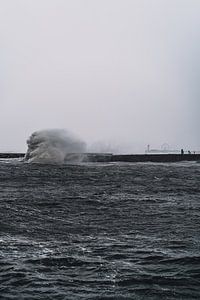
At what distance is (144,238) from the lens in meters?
15.4

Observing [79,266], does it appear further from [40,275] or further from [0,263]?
[0,263]

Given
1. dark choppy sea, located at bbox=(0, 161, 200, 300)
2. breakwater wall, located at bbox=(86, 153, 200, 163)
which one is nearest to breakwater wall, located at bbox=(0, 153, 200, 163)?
breakwater wall, located at bbox=(86, 153, 200, 163)

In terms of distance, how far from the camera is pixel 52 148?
86375 millimetres

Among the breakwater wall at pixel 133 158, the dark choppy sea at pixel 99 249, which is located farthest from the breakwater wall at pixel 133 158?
the dark choppy sea at pixel 99 249

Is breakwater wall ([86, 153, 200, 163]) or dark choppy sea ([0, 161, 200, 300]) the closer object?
dark choppy sea ([0, 161, 200, 300])

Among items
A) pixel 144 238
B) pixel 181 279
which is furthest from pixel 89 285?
pixel 144 238

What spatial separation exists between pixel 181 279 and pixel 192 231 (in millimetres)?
5770

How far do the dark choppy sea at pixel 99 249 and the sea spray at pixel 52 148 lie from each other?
58.2 m

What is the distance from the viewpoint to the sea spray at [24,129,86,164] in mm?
84125

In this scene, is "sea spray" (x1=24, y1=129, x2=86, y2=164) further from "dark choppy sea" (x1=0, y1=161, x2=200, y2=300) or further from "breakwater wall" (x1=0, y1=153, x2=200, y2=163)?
"dark choppy sea" (x1=0, y1=161, x2=200, y2=300)

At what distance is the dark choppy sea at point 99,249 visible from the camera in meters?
10.3

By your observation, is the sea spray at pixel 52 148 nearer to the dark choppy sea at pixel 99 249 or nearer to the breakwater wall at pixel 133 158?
the breakwater wall at pixel 133 158

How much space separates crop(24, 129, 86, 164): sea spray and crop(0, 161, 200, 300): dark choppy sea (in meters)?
58.2

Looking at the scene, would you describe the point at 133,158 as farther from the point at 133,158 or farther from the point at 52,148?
the point at 52,148
